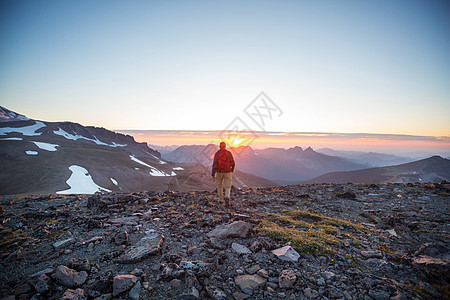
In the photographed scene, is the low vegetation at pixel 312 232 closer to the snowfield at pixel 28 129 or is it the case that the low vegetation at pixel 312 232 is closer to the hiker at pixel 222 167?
A: the hiker at pixel 222 167

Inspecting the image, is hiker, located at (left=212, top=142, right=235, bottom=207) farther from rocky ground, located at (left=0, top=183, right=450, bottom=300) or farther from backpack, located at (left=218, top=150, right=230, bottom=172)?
rocky ground, located at (left=0, top=183, right=450, bottom=300)

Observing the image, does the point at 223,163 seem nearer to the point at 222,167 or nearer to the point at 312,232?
the point at 222,167

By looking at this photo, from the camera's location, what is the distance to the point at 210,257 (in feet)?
20.8

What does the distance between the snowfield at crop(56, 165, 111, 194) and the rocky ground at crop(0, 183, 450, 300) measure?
56101 mm

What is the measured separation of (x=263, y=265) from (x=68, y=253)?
257 inches

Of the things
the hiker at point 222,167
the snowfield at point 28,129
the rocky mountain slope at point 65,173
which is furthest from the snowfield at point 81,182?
the snowfield at point 28,129

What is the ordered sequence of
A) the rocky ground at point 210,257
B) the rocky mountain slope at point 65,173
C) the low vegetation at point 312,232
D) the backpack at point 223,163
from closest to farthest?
1. the rocky ground at point 210,257
2. the low vegetation at point 312,232
3. the backpack at point 223,163
4. the rocky mountain slope at point 65,173

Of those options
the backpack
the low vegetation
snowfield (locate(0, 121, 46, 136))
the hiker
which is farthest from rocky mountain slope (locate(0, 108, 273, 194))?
snowfield (locate(0, 121, 46, 136))

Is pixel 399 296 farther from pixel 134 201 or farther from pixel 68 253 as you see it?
pixel 134 201

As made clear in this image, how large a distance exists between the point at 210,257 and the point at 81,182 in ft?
252

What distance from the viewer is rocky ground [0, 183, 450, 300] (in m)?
4.86

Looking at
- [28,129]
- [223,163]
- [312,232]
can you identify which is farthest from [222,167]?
[28,129]

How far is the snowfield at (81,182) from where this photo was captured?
57812 mm

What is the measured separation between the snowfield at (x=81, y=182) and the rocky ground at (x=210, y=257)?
56101mm
